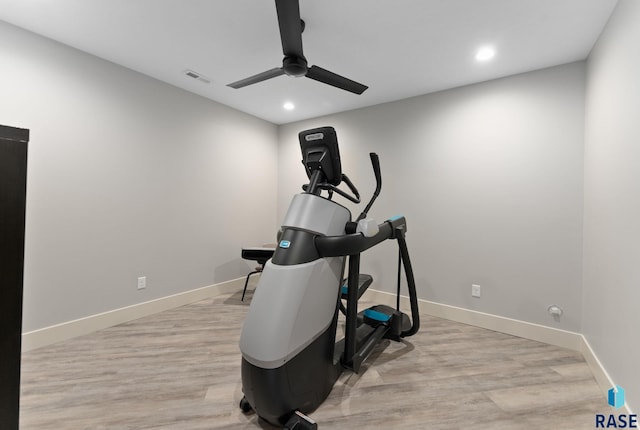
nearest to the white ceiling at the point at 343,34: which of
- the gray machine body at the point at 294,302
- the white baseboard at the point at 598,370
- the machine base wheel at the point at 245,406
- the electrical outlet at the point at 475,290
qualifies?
the gray machine body at the point at 294,302

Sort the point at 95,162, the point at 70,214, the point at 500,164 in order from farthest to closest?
the point at 500,164 < the point at 95,162 < the point at 70,214

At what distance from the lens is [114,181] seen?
265 centimetres

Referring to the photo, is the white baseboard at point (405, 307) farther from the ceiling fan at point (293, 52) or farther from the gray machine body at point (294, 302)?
the ceiling fan at point (293, 52)

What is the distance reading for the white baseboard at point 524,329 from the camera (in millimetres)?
1899

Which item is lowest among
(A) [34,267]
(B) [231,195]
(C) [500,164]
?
(A) [34,267]

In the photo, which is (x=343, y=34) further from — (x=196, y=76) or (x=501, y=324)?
(x=501, y=324)

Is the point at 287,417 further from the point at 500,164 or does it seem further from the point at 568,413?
the point at 500,164

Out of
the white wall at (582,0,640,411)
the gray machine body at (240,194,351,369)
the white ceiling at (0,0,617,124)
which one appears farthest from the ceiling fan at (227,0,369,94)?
the white wall at (582,0,640,411)

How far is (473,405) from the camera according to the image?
5.37ft

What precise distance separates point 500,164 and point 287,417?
2772 mm

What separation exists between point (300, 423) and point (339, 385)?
506 mm

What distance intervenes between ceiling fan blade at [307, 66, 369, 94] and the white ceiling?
1.23 ft

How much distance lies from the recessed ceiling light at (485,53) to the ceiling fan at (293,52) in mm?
1054

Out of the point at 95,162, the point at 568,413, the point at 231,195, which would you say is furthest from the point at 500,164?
the point at 95,162
